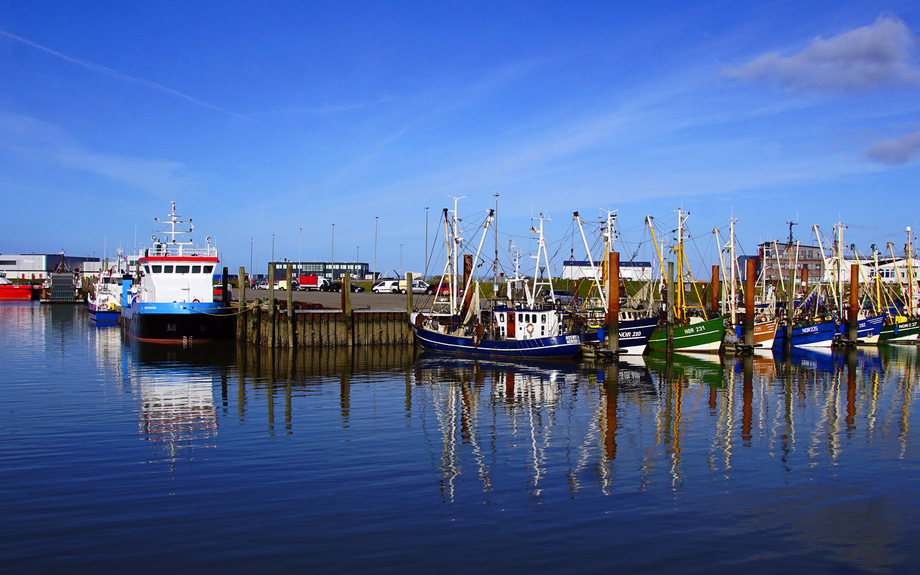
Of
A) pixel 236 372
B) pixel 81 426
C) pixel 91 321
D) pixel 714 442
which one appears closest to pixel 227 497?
pixel 81 426

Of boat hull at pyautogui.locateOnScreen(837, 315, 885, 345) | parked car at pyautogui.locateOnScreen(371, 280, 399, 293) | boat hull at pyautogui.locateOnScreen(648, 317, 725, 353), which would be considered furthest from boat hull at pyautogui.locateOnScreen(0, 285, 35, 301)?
boat hull at pyautogui.locateOnScreen(837, 315, 885, 345)

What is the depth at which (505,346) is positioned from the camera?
135 ft

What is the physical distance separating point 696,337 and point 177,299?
37.0 meters

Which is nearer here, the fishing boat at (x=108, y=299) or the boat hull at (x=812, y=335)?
the boat hull at (x=812, y=335)

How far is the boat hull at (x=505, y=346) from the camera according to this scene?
39.7 m

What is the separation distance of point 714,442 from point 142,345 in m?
40.5

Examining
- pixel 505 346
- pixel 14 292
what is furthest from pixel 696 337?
pixel 14 292

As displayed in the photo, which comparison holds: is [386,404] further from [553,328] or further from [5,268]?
[5,268]

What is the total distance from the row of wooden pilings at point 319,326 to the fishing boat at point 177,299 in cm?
237

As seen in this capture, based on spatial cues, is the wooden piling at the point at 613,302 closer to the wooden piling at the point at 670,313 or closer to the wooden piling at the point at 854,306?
the wooden piling at the point at 670,313

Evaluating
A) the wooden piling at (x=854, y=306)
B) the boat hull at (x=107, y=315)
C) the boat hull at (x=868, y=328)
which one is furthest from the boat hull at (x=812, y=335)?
the boat hull at (x=107, y=315)

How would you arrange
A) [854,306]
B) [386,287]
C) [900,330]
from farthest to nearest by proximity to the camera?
1. [386,287]
2. [900,330]
3. [854,306]

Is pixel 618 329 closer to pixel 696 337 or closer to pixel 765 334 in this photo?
pixel 696 337

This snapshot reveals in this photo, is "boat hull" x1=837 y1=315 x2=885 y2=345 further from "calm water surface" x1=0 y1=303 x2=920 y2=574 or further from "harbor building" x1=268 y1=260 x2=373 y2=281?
"harbor building" x1=268 y1=260 x2=373 y2=281
